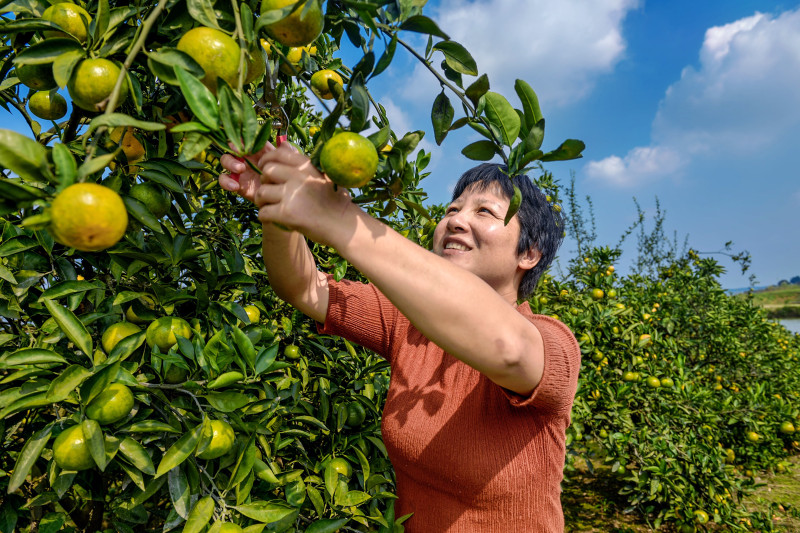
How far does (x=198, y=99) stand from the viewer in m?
0.67

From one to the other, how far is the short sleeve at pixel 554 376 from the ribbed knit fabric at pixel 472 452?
27 millimetres

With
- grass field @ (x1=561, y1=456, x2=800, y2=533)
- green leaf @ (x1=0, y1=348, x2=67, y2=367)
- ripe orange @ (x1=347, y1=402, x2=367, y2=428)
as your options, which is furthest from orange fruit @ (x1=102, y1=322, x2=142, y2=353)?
grass field @ (x1=561, y1=456, x2=800, y2=533)

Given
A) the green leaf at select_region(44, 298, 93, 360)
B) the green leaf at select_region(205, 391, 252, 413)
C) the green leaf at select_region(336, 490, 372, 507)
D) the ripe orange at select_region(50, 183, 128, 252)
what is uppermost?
the ripe orange at select_region(50, 183, 128, 252)

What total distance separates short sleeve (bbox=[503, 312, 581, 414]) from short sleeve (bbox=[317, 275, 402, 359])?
0.64m

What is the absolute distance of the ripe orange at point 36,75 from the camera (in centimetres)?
84

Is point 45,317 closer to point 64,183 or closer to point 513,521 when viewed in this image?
point 64,183

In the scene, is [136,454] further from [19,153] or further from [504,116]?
[504,116]

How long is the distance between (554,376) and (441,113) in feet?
1.94

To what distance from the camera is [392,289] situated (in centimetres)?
87

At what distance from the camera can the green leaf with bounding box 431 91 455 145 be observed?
98 centimetres

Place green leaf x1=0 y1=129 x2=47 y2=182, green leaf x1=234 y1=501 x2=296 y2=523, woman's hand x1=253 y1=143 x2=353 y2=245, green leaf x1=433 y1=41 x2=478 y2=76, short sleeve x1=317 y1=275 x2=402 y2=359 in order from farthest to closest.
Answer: short sleeve x1=317 y1=275 x2=402 y2=359
green leaf x1=234 y1=501 x2=296 y2=523
green leaf x1=433 y1=41 x2=478 y2=76
woman's hand x1=253 y1=143 x2=353 y2=245
green leaf x1=0 y1=129 x2=47 y2=182

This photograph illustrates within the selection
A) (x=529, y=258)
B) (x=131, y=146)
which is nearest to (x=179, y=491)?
(x=131, y=146)

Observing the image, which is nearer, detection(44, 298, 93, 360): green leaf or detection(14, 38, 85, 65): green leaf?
detection(14, 38, 85, 65): green leaf

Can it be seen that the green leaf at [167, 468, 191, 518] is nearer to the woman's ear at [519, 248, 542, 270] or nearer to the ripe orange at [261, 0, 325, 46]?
the ripe orange at [261, 0, 325, 46]
